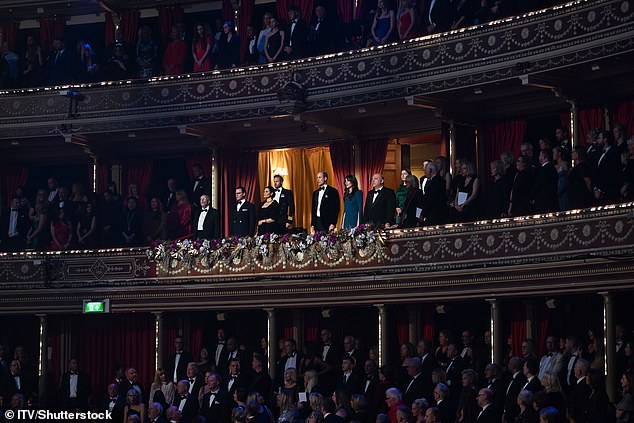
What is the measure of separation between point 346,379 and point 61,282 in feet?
24.5

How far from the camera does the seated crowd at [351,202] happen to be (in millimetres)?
17953

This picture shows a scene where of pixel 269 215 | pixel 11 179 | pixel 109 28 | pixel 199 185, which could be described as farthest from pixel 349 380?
pixel 11 179

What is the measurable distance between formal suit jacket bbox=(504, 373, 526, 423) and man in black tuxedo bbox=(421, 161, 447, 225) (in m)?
4.50

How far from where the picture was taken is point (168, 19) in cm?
2580

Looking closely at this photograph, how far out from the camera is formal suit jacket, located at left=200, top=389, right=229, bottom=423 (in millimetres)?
18109

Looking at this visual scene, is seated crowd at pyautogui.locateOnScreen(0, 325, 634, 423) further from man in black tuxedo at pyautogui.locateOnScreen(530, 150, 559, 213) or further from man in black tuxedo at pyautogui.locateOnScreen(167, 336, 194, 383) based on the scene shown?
man in black tuxedo at pyautogui.locateOnScreen(530, 150, 559, 213)

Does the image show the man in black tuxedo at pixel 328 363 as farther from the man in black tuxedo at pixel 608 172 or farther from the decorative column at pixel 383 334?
the man in black tuxedo at pixel 608 172

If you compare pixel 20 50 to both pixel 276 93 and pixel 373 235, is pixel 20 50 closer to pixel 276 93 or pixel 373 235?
pixel 276 93

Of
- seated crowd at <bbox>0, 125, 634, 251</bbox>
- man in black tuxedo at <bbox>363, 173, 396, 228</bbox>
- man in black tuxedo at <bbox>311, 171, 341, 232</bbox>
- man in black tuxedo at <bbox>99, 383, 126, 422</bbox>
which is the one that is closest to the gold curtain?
seated crowd at <bbox>0, 125, 634, 251</bbox>

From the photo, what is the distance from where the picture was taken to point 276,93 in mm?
22828

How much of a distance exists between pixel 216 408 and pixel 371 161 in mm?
6998

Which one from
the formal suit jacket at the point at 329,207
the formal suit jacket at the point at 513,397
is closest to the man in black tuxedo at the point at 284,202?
the formal suit jacket at the point at 329,207

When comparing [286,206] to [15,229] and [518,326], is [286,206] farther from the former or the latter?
[15,229]

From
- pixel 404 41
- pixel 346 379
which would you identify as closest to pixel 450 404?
pixel 346 379
